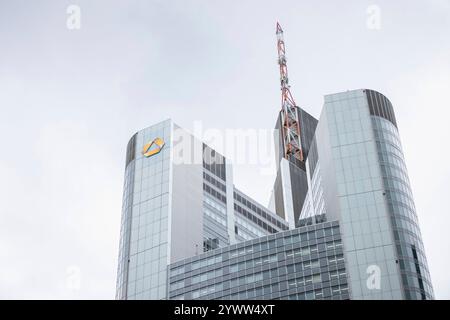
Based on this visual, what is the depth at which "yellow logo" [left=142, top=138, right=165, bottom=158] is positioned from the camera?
186 metres

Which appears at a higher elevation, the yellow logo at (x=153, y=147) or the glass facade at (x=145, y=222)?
the yellow logo at (x=153, y=147)

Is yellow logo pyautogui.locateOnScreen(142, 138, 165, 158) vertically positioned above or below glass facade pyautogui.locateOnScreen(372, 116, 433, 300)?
above

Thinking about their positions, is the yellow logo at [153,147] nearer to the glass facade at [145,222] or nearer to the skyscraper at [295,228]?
the skyscraper at [295,228]

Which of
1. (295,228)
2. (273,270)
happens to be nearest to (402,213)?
(295,228)

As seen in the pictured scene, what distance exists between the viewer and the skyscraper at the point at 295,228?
147500 millimetres

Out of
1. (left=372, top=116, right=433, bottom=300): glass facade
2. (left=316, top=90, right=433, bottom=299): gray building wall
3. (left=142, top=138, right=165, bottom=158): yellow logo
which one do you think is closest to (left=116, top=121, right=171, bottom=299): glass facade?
(left=142, top=138, right=165, bottom=158): yellow logo

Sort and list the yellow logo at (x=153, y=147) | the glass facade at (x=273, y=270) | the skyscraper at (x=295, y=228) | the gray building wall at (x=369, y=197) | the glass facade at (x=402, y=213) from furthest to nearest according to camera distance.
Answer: the yellow logo at (x=153, y=147), the glass facade at (x=273, y=270), the skyscraper at (x=295, y=228), the gray building wall at (x=369, y=197), the glass facade at (x=402, y=213)

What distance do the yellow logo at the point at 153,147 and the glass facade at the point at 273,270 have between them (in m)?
33.2

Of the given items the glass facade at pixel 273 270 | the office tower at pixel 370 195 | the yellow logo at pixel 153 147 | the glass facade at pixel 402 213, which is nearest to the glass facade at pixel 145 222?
the yellow logo at pixel 153 147

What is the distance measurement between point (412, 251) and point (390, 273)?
8.14m

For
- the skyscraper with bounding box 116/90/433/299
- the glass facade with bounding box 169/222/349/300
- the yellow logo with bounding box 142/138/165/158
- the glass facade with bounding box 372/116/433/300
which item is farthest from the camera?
the yellow logo with bounding box 142/138/165/158

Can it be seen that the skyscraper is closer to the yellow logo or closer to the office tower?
the office tower

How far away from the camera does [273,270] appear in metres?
156

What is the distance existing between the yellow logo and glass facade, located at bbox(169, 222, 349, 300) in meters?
33.2
